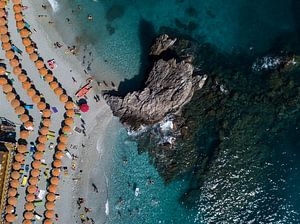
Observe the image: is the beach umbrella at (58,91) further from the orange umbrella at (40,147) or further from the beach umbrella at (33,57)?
the orange umbrella at (40,147)

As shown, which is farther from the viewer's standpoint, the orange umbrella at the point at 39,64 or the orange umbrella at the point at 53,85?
the orange umbrella at the point at 39,64

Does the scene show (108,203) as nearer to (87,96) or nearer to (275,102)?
(87,96)

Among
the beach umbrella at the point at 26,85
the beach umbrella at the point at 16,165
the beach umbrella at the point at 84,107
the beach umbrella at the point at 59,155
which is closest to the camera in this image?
the beach umbrella at the point at 16,165

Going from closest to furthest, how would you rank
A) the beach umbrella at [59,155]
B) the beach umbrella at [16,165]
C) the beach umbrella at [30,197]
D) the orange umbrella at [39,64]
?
1. the beach umbrella at [30,197]
2. the beach umbrella at [16,165]
3. the beach umbrella at [59,155]
4. the orange umbrella at [39,64]

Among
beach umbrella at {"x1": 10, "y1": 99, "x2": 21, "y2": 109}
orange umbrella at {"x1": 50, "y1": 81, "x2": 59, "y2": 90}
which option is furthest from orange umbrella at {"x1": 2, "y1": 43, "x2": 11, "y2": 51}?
orange umbrella at {"x1": 50, "y1": 81, "x2": 59, "y2": 90}

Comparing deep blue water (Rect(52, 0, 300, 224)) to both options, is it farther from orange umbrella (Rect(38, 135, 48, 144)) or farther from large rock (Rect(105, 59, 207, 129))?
orange umbrella (Rect(38, 135, 48, 144))

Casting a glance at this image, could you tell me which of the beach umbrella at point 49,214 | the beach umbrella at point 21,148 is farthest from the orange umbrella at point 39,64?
the beach umbrella at point 49,214
